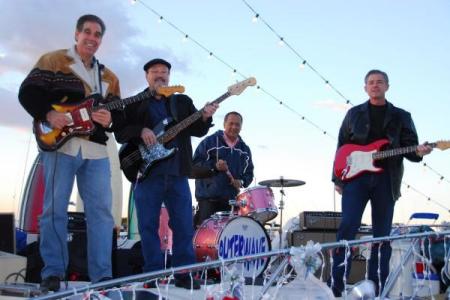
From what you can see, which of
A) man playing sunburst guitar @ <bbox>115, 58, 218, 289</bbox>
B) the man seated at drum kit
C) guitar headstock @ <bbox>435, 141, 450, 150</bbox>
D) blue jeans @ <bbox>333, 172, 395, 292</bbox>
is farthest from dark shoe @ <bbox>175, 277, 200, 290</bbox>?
the man seated at drum kit

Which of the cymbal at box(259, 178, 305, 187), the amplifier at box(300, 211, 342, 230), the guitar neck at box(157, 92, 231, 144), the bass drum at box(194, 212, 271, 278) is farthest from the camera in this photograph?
the cymbal at box(259, 178, 305, 187)

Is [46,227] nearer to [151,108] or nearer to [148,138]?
[148,138]

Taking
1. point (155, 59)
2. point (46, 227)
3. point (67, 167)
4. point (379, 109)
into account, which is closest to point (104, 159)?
point (67, 167)

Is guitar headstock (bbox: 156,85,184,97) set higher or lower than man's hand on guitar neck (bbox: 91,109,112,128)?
higher

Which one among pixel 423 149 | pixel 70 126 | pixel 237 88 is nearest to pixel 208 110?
pixel 237 88

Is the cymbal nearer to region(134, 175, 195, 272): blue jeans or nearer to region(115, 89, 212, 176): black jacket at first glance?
region(115, 89, 212, 176): black jacket

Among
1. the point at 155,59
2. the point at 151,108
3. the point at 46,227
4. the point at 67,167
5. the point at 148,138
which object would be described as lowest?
the point at 46,227

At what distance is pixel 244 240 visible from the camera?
215 inches

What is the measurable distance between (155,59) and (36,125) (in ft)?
3.25

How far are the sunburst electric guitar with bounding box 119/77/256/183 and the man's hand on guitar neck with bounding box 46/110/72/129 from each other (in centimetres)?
67

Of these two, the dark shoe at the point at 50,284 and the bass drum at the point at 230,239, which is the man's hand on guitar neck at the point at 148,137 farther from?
the bass drum at the point at 230,239

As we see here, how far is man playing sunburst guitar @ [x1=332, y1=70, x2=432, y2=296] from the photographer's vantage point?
3990 millimetres

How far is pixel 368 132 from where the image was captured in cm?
420

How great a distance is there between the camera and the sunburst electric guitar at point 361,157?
4039 mm
